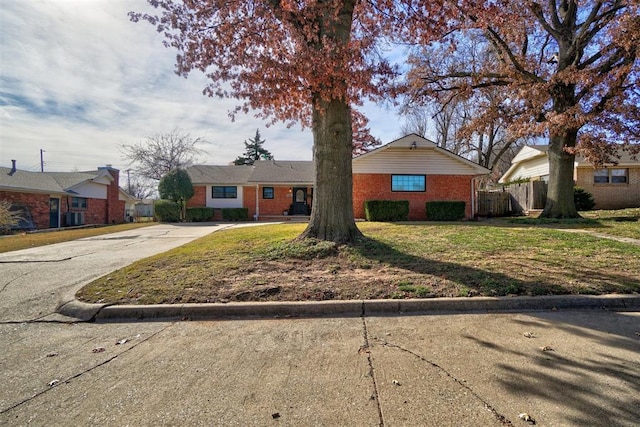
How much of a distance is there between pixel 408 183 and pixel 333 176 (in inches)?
455

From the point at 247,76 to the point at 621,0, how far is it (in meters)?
13.9

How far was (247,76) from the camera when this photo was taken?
6969mm

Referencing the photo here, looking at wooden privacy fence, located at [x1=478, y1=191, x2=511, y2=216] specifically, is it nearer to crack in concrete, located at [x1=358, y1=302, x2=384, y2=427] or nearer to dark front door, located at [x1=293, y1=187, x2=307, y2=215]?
dark front door, located at [x1=293, y1=187, x2=307, y2=215]

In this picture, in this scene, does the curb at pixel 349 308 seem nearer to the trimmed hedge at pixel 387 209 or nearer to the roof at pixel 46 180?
the trimmed hedge at pixel 387 209

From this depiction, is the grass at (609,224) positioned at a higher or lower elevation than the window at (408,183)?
lower

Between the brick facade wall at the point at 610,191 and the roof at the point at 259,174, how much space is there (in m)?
17.7

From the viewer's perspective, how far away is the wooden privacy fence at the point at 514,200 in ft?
63.2

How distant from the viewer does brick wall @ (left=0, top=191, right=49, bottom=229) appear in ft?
68.8

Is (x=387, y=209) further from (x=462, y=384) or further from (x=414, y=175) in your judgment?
(x=462, y=384)

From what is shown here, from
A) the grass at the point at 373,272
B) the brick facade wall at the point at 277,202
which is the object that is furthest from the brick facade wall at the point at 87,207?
the grass at the point at 373,272

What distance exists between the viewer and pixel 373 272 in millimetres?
5516

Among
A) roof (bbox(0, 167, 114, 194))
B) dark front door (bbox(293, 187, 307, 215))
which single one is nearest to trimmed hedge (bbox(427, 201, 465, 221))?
dark front door (bbox(293, 187, 307, 215))

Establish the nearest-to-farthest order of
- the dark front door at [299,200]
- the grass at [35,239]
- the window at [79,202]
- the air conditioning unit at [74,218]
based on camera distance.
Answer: the grass at [35,239] → the dark front door at [299,200] → the air conditioning unit at [74,218] → the window at [79,202]

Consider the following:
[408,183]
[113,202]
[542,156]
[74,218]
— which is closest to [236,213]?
[408,183]
